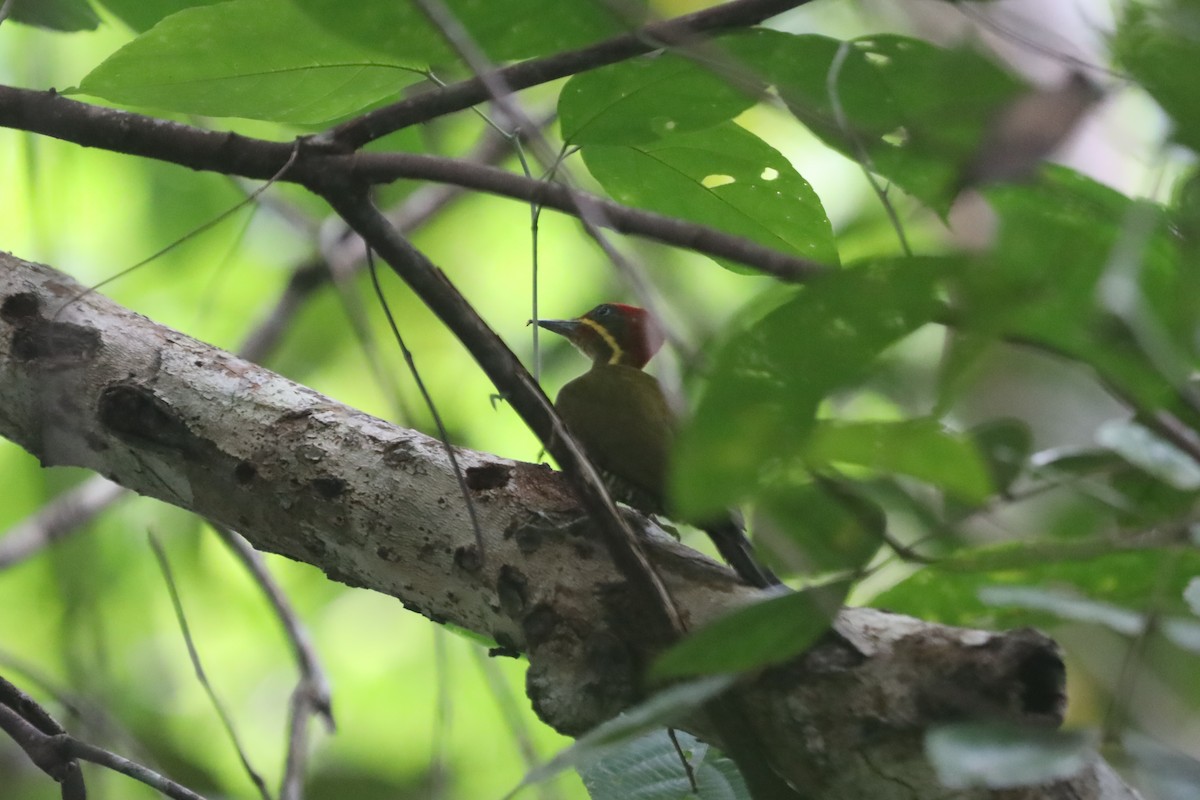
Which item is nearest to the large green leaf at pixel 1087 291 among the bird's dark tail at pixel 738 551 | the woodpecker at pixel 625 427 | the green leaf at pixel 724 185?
the green leaf at pixel 724 185

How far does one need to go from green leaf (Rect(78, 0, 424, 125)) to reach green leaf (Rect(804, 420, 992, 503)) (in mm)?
910

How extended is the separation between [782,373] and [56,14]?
158cm

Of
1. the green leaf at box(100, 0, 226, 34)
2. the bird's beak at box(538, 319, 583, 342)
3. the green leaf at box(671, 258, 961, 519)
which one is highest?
the green leaf at box(100, 0, 226, 34)

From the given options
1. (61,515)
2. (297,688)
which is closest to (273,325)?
(61,515)

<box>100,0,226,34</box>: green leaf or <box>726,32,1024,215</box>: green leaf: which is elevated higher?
<box>100,0,226,34</box>: green leaf

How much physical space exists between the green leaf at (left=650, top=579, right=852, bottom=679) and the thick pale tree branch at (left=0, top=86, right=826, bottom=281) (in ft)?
1.00

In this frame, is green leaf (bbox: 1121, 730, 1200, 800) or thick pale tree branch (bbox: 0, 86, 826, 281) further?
thick pale tree branch (bbox: 0, 86, 826, 281)

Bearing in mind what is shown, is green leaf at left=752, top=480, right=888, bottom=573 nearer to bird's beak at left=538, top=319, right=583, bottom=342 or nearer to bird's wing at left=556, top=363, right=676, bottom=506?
bird's wing at left=556, top=363, right=676, bottom=506

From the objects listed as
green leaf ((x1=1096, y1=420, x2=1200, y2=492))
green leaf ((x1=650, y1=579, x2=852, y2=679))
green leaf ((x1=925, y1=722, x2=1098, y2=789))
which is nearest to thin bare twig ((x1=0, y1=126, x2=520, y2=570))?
green leaf ((x1=1096, y1=420, x2=1200, y2=492))

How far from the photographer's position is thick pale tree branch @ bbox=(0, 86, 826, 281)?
113 centimetres

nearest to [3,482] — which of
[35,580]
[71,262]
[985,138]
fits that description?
[35,580]

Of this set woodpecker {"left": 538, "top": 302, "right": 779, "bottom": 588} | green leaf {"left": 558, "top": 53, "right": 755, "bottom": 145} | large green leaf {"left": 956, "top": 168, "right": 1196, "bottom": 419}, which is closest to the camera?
large green leaf {"left": 956, "top": 168, "right": 1196, "bottom": 419}

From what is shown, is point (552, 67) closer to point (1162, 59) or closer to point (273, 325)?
point (1162, 59)

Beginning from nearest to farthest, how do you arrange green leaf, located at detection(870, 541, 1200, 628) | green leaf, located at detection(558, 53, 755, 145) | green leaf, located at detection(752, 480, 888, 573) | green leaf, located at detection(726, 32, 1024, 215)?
green leaf, located at detection(752, 480, 888, 573)
green leaf, located at detection(726, 32, 1024, 215)
green leaf, located at detection(870, 541, 1200, 628)
green leaf, located at detection(558, 53, 755, 145)
